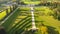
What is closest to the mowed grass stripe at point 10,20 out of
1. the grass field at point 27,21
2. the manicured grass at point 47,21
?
the grass field at point 27,21

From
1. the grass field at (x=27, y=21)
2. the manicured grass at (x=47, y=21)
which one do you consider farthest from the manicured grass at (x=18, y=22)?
the manicured grass at (x=47, y=21)

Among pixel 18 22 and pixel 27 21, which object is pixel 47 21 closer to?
pixel 27 21

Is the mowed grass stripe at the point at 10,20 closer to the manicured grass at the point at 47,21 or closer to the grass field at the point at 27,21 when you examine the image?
the grass field at the point at 27,21

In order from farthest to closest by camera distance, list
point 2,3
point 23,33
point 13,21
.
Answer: point 2,3
point 13,21
point 23,33

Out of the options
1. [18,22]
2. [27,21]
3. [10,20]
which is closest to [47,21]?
[27,21]

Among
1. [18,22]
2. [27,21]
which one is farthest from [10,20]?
[27,21]

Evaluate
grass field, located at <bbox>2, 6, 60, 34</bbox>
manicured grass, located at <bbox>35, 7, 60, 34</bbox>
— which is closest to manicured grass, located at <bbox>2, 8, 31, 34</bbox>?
grass field, located at <bbox>2, 6, 60, 34</bbox>

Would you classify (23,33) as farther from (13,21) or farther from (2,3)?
(2,3)

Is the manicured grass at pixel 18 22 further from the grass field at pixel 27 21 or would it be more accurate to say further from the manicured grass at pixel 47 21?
the manicured grass at pixel 47 21

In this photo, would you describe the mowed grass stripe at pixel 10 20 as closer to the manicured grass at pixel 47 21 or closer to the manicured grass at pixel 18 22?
the manicured grass at pixel 18 22

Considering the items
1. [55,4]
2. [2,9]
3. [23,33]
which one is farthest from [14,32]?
[55,4]

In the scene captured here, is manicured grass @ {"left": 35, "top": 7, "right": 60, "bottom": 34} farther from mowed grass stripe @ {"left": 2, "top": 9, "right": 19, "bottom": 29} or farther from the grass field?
mowed grass stripe @ {"left": 2, "top": 9, "right": 19, "bottom": 29}
